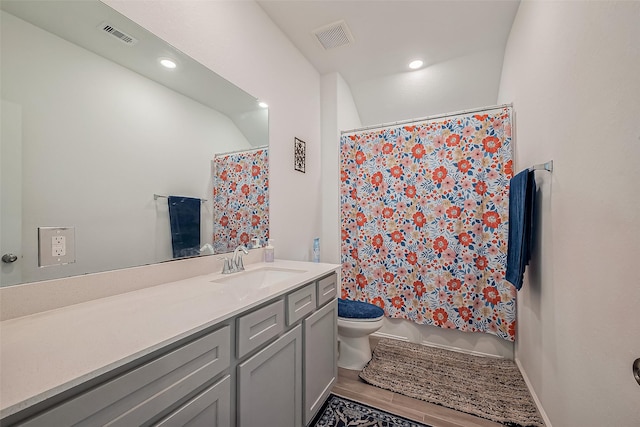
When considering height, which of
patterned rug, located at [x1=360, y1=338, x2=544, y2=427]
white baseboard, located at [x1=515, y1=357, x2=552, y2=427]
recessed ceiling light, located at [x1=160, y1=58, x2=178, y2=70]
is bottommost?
patterned rug, located at [x1=360, y1=338, x2=544, y2=427]

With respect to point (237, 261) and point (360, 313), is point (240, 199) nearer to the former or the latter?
point (237, 261)

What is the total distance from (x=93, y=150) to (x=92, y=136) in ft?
0.18

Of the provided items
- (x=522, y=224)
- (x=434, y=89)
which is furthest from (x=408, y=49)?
(x=522, y=224)

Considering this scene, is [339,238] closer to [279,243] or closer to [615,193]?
[279,243]

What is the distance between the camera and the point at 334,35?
2.15 metres

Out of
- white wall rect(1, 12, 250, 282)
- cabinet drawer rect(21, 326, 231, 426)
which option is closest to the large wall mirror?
white wall rect(1, 12, 250, 282)

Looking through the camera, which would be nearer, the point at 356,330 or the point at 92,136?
the point at 92,136

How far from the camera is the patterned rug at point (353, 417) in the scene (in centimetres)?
146

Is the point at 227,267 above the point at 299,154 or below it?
below

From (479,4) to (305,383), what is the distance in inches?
109

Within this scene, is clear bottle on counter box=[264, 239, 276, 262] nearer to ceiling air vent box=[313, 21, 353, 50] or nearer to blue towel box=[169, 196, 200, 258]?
blue towel box=[169, 196, 200, 258]

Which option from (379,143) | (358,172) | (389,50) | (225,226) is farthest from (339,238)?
(389,50)

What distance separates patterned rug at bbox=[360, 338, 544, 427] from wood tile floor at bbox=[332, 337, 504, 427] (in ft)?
0.12

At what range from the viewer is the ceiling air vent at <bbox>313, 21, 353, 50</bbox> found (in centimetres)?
207
